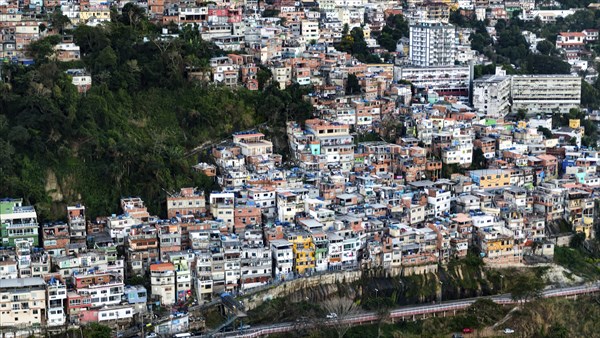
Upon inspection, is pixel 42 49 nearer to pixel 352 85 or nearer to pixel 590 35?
pixel 352 85

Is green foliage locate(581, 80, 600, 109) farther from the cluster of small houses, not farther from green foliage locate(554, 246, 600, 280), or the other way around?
green foliage locate(554, 246, 600, 280)

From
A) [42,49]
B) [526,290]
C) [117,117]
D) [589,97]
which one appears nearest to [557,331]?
[526,290]

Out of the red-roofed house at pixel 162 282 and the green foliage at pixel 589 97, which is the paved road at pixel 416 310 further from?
the green foliage at pixel 589 97

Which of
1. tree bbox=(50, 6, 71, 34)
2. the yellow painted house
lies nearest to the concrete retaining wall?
the yellow painted house

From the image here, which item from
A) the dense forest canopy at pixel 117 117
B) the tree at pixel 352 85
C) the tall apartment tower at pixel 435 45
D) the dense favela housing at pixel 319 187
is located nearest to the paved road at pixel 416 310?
the dense favela housing at pixel 319 187

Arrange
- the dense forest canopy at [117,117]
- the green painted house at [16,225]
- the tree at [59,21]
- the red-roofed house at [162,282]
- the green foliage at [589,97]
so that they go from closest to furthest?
the red-roofed house at [162,282] < the green painted house at [16,225] < the dense forest canopy at [117,117] < the tree at [59,21] < the green foliage at [589,97]

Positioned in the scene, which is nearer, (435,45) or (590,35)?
(435,45)
